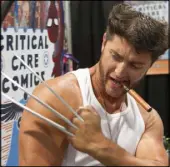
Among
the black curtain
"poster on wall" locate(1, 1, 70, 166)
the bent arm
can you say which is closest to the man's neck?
the bent arm

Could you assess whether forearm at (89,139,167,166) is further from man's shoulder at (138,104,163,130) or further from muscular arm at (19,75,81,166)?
man's shoulder at (138,104,163,130)

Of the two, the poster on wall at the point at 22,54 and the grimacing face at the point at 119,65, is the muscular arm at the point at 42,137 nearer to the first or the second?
the grimacing face at the point at 119,65

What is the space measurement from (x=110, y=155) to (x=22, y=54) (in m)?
0.82

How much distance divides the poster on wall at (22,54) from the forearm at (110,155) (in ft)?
2.38

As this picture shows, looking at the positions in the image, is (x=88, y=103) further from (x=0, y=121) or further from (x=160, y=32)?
(x=0, y=121)

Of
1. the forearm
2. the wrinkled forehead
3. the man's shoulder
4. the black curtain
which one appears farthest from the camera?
the black curtain

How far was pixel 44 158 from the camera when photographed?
61 centimetres

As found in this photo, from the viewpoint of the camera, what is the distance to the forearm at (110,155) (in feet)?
1.72

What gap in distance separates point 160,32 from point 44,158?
308mm

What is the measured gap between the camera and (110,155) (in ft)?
1.76

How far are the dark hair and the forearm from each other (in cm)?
19

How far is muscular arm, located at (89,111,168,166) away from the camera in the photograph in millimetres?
533

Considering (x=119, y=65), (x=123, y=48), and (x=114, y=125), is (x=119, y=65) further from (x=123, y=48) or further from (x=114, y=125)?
(x=114, y=125)

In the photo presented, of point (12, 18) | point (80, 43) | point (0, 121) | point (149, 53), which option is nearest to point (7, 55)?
point (12, 18)
